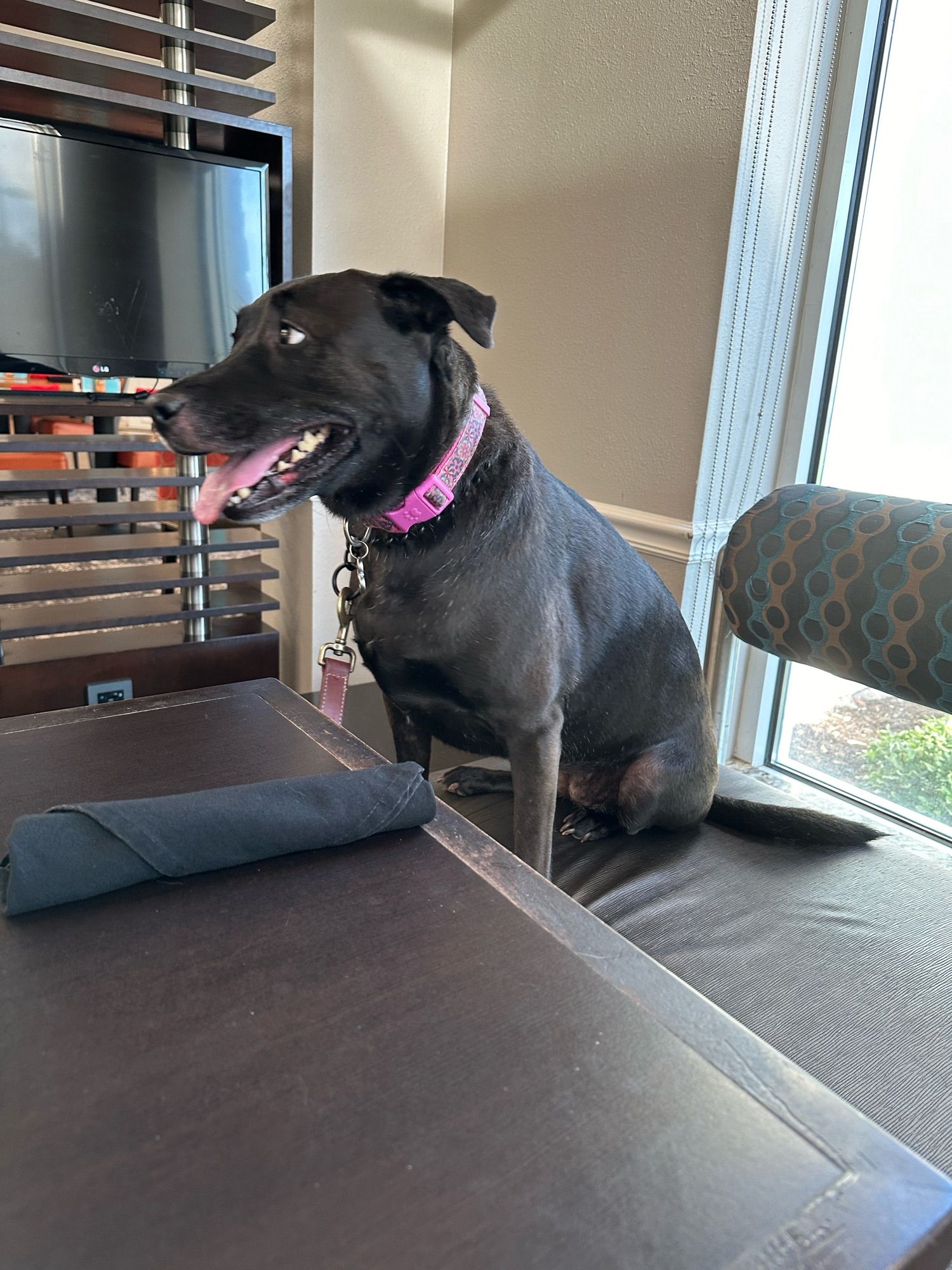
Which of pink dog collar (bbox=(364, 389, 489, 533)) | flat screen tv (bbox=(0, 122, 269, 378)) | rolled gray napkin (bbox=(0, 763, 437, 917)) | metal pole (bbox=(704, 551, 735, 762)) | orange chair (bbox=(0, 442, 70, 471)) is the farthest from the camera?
orange chair (bbox=(0, 442, 70, 471))

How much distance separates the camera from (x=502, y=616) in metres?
1.03

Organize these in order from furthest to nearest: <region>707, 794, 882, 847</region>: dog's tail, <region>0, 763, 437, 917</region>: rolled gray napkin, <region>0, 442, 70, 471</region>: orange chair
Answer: <region>0, 442, 70, 471</region>: orange chair → <region>707, 794, 882, 847</region>: dog's tail → <region>0, 763, 437, 917</region>: rolled gray napkin

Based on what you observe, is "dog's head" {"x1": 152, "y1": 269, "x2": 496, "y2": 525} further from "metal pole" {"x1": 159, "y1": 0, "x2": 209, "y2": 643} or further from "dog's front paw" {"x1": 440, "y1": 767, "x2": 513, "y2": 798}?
"metal pole" {"x1": 159, "y1": 0, "x2": 209, "y2": 643}

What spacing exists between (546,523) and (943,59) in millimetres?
1285

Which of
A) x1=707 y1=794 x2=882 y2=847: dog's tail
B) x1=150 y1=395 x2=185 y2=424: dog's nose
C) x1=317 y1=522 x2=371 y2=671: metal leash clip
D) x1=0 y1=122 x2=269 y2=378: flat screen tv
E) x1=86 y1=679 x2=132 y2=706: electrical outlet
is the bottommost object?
x1=86 y1=679 x2=132 y2=706: electrical outlet

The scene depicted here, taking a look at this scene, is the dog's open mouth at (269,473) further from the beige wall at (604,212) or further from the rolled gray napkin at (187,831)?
the beige wall at (604,212)

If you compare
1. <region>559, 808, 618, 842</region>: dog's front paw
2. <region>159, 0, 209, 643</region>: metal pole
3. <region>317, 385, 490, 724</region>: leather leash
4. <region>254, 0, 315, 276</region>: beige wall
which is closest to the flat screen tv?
<region>159, 0, 209, 643</region>: metal pole

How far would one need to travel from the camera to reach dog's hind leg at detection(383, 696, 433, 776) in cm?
122

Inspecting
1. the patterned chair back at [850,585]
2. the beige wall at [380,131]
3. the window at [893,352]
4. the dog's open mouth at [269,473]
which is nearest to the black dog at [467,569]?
the dog's open mouth at [269,473]

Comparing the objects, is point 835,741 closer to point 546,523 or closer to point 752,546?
point 752,546

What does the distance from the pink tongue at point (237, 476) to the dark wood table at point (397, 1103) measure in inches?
16.7

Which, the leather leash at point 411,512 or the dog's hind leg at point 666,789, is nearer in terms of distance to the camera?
the leather leash at point 411,512

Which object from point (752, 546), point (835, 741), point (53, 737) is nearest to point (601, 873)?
point (752, 546)

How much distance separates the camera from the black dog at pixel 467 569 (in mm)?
902
